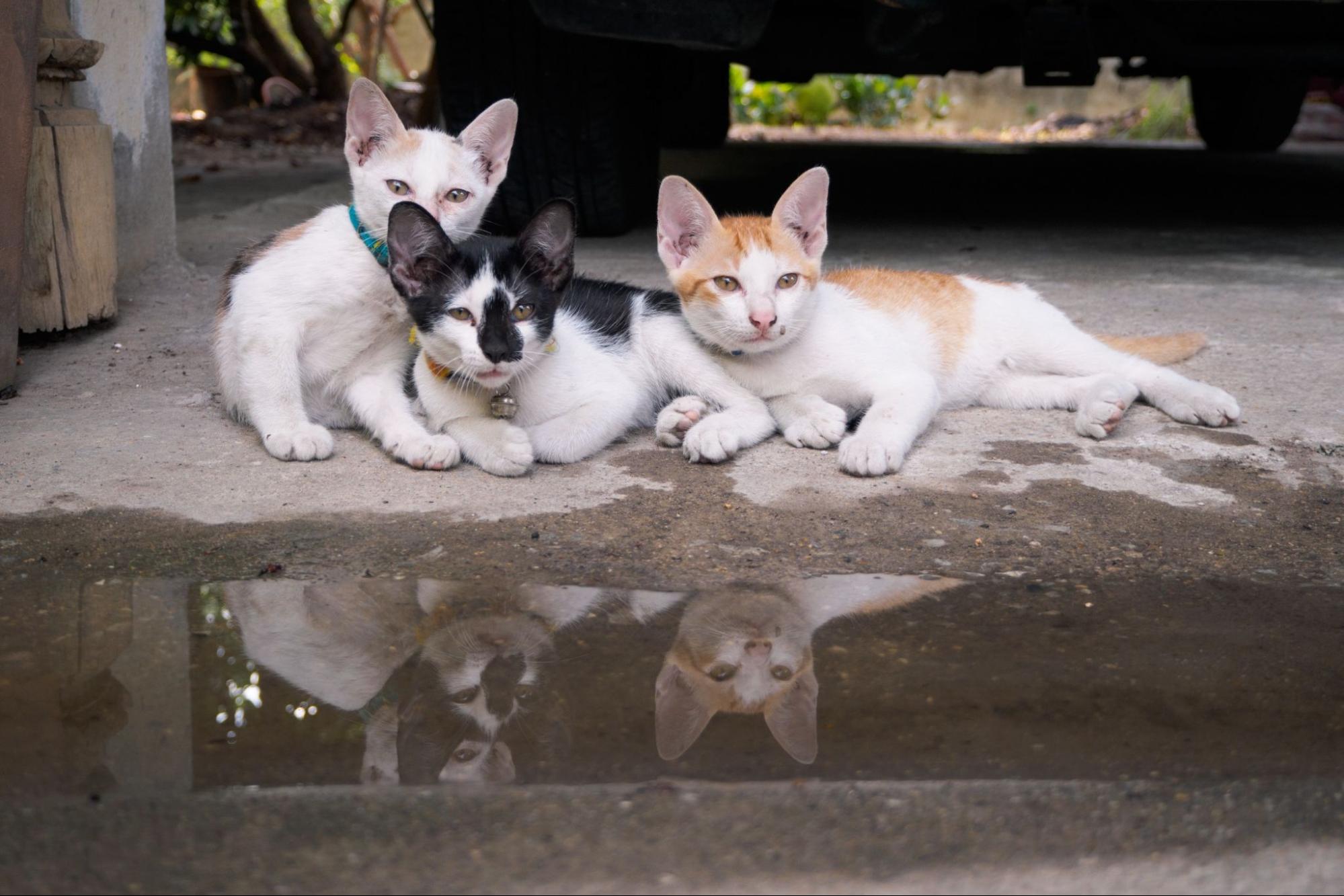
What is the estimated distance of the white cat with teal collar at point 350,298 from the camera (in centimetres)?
296

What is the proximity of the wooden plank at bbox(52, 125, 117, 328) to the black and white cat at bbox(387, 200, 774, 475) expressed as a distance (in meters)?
1.25

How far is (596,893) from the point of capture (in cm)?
134

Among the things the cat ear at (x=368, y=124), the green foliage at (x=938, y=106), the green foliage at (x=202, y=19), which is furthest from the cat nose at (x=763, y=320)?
the green foliage at (x=938, y=106)

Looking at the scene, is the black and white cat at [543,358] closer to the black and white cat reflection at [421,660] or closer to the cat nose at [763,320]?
the cat nose at [763,320]

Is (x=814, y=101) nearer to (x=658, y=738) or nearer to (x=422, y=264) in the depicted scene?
(x=422, y=264)

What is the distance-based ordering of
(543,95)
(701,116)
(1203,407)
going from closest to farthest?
(1203,407) < (543,95) < (701,116)

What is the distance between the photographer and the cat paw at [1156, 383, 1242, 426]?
9.93 ft

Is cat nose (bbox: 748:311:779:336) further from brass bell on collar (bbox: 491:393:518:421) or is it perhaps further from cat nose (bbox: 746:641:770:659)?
cat nose (bbox: 746:641:770:659)

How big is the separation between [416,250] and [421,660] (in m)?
1.14

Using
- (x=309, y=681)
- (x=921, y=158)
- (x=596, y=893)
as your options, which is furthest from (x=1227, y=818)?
(x=921, y=158)

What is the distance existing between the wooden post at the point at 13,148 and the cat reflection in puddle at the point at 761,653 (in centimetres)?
216

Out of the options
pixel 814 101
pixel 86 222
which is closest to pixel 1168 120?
pixel 814 101

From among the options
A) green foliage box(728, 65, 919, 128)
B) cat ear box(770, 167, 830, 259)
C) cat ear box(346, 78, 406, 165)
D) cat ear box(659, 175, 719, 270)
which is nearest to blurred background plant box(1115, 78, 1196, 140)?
green foliage box(728, 65, 919, 128)

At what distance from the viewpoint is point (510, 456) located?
276cm
